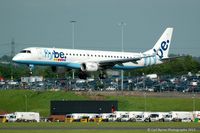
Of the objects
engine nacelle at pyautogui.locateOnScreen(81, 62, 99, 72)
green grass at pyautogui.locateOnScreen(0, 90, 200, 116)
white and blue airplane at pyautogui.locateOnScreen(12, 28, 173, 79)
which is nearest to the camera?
white and blue airplane at pyautogui.locateOnScreen(12, 28, 173, 79)

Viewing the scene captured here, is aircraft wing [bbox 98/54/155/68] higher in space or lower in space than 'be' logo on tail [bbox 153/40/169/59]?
lower

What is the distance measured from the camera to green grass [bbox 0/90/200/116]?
125m

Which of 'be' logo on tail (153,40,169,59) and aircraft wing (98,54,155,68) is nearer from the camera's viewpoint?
aircraft wing (98,54,155,68)

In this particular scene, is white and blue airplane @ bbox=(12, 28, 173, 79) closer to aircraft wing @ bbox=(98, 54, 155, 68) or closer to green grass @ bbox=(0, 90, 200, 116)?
aircraft wing @ bbox=(98, 54, 155, 68)

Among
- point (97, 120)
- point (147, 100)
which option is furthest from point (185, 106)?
point (97, 120)

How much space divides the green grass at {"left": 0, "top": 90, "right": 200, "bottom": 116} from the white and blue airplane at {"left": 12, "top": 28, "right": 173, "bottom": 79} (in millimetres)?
5732

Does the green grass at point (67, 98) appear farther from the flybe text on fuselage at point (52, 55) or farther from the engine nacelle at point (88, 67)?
the flybe text on fuselage at point (52, 55)

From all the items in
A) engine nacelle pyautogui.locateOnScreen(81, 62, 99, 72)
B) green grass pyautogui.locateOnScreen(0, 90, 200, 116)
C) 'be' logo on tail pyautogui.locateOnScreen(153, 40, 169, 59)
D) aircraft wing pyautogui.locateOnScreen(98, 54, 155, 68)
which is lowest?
green grass pyautogui.locateOnScreen(0, 90, 200, 116)

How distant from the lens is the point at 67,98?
442ft

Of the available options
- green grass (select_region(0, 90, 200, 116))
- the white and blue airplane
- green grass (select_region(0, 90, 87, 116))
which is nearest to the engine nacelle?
the white and blue airplane

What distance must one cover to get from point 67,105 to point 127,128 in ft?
123

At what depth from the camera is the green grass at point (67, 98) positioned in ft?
409

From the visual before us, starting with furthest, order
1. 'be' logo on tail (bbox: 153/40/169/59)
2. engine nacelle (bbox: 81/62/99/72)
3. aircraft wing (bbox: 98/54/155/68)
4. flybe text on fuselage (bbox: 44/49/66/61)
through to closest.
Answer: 'be' logo on tail (bbox: 153/40/169/59)
aircraft wing (bbox: 98/54/155/68)
engine nacelle (bbox: 81/62/99/72)
flybe text on fuselage (bbox: 44/49/66/61)

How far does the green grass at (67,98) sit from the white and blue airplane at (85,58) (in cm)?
573
